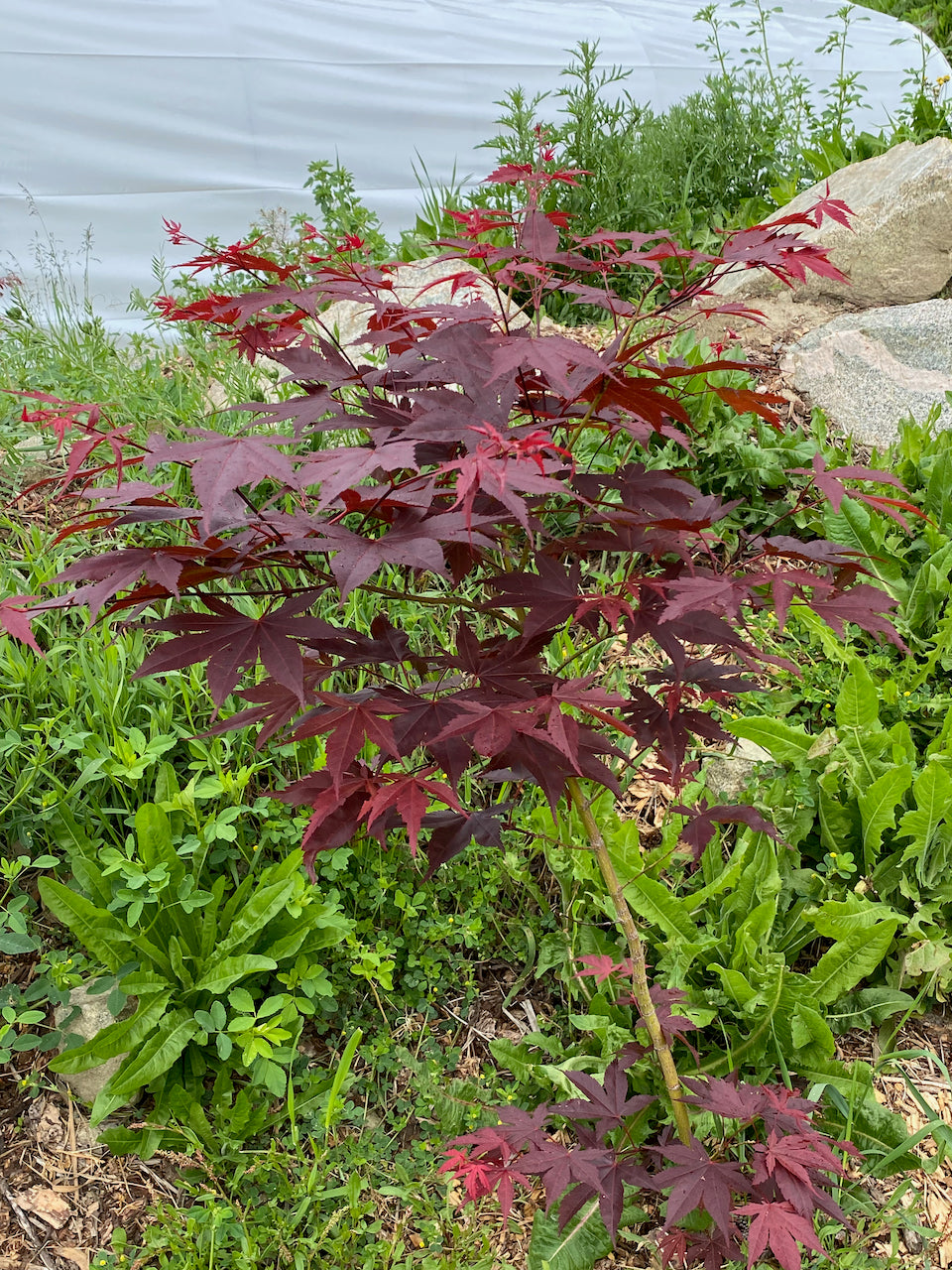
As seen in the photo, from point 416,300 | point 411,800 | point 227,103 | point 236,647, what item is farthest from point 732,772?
point 227,103

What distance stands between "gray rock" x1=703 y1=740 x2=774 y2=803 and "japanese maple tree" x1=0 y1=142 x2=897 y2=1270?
2.44 feet

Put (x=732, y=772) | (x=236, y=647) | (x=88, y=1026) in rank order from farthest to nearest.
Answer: (x=732, y=772) → (x=88, y=1026) → (x=236, y=647)

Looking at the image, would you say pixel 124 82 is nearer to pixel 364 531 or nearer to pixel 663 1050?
pixel 364 531

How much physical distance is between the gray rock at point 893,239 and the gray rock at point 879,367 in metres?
0.19

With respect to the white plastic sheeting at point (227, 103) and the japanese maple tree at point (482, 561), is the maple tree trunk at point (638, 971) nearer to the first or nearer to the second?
the japanese maple tree at point (482, 561)

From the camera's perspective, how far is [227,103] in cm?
491

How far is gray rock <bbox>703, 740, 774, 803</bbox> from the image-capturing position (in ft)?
7.79

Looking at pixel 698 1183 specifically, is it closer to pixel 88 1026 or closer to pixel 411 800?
pixel 411 800

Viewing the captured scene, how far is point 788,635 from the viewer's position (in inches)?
106

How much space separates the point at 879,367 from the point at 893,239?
0.69 metres

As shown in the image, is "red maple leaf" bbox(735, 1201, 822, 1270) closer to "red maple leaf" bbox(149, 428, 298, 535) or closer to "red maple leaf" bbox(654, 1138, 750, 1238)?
"red maple leaf" bbox(654, 1138, 750, 1238)

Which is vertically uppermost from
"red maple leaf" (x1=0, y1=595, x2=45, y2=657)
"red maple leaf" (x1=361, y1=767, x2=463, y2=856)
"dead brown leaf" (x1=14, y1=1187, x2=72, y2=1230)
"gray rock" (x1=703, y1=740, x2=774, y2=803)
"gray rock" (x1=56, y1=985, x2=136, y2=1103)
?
"red maple leaf" (x1=0, y1=595, x2=45, y2=657)

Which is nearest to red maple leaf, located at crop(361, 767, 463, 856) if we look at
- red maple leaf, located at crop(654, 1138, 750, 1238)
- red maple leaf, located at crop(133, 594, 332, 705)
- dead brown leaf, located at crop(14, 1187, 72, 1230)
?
red maple leaf, located at crop(133, 594, 332, 705)

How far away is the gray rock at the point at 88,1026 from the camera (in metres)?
1.88
